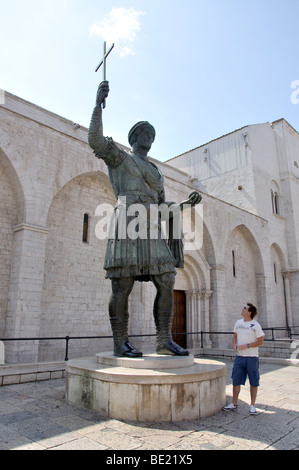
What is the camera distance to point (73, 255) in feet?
32.6

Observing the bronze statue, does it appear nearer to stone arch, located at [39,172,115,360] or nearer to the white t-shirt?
the white t-shirt

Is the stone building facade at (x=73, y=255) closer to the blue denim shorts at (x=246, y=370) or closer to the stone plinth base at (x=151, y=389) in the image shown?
the stone plinth base at (x=151, y=389)

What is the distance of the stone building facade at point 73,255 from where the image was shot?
8.23 meters

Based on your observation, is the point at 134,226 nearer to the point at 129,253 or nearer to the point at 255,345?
the point at 129,253

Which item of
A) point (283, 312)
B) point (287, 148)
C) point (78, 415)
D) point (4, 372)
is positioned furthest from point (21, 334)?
point (287, 148)

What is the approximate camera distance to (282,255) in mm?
20250

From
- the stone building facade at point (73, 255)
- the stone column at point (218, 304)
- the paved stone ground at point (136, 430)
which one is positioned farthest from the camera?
the stone column at point (218, 304)

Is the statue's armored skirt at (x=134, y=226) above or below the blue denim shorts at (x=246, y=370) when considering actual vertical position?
above

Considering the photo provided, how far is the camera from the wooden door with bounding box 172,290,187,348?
13.5 meters

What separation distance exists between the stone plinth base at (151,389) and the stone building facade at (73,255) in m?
5.04

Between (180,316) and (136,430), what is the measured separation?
11.3 metres

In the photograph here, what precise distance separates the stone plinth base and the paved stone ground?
95 millimetres

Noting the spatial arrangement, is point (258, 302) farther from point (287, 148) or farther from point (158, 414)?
point (158, 414)

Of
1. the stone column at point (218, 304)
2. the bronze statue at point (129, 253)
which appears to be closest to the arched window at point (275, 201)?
the stone column at point (218, 304)
